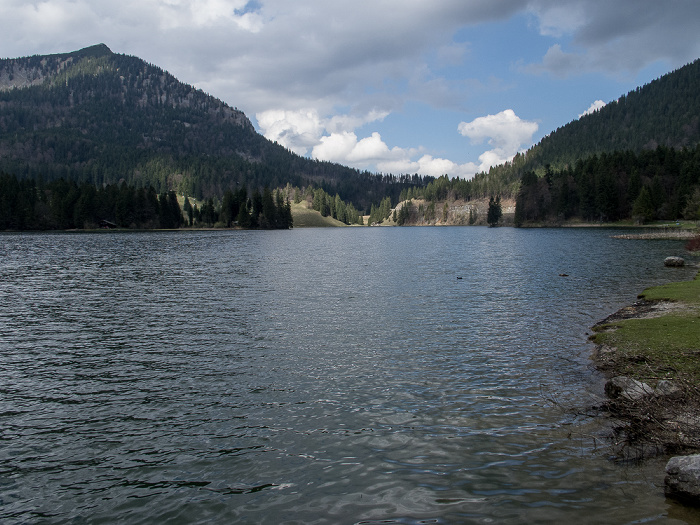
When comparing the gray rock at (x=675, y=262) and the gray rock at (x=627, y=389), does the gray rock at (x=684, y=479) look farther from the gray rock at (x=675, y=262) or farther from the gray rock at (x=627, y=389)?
the gray rock at (x=675, y=262)

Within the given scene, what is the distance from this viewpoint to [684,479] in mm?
9953

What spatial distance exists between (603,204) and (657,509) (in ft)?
Answer: 700

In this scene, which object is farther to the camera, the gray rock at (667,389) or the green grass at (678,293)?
the green grass at (678,293)

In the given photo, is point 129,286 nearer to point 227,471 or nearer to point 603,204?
point 227,471

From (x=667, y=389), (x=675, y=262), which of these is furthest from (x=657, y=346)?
(x=675, y=262)

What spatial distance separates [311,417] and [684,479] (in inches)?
408

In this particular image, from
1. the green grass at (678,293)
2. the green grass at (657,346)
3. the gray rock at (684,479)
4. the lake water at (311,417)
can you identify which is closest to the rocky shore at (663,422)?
the gray rock at (684,479)

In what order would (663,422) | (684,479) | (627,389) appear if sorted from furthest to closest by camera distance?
1. (627,389)
2. (663,422)
3. (684,479)

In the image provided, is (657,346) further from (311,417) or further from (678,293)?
(678,293)

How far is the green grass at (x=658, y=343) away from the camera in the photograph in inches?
677

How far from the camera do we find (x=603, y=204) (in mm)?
194500

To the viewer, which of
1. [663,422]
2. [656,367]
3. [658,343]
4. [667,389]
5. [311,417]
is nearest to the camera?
[663,422]

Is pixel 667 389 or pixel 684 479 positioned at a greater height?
pixel 667 389

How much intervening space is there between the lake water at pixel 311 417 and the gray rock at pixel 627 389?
0.73 m
